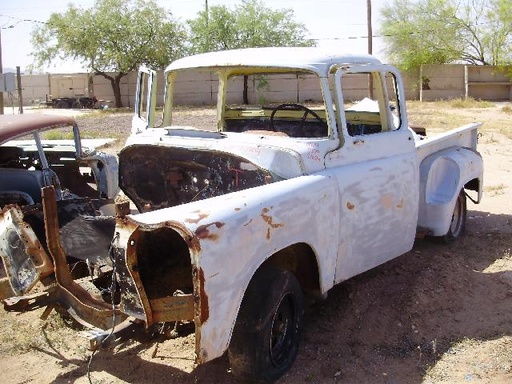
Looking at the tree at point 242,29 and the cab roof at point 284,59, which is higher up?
the tree at point 242,29

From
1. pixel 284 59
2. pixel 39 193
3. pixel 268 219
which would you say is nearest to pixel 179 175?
pixel 284 59

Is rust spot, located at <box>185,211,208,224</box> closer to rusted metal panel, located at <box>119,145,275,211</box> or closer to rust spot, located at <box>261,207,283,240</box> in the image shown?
rust spot, located at <box>261,207,283,240</box>

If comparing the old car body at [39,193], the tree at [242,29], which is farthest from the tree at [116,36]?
the old car body at [39,193]

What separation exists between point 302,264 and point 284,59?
1.56 m

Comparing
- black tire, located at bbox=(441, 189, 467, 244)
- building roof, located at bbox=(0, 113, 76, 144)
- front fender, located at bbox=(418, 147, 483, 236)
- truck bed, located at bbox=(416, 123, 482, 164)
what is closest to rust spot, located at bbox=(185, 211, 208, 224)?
truck bed, located at bbox=(416, 123, 482, 164)

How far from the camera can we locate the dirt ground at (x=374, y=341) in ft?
12.3

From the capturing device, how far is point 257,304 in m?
3.32

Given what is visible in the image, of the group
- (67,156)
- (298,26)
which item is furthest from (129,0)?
(67,156)

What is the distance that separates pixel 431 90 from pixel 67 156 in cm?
2872

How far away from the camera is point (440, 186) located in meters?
5.78

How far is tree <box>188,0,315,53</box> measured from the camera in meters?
37.9

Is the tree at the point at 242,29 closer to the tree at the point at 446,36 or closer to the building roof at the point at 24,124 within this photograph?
the tree at the point at 446,36

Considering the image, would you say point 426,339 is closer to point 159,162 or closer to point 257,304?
point 257,304

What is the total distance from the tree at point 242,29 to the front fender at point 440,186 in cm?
3305
